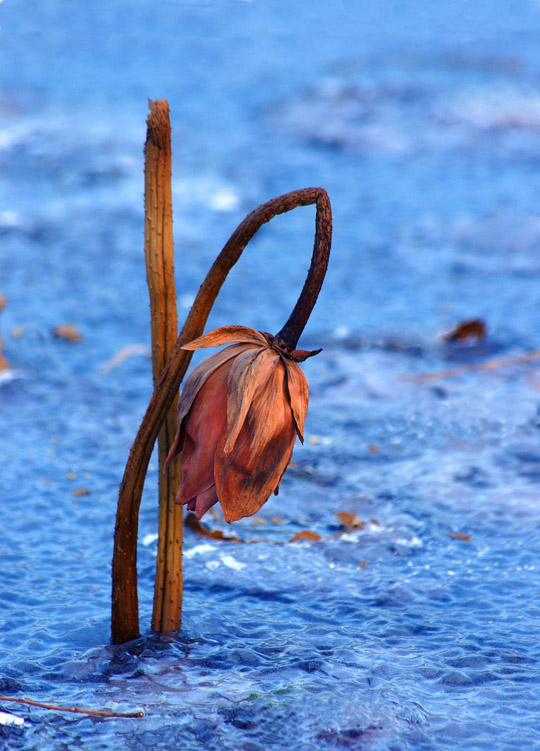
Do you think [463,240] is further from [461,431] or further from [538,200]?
[461,431]

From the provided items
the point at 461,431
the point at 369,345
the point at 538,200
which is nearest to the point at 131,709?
the point at 461,431

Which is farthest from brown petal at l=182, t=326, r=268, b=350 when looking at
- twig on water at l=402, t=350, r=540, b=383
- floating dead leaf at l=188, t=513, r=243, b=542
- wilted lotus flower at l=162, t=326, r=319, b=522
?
twig on water at l=402, t=350, r=540, b=383

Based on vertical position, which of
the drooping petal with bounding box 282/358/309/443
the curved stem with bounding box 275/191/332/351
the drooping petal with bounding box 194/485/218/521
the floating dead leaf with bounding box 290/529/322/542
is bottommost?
the floating dead leaf with bounding box 290/529/322/542

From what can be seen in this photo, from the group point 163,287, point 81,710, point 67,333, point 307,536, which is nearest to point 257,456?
point 163,287

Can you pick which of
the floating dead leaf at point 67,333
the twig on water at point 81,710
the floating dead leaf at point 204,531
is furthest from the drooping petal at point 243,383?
the floating dead leaf at point 67,333

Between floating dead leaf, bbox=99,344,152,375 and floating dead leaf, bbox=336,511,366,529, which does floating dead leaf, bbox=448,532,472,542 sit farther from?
floating dead leaf, bbox=99,344,152,375

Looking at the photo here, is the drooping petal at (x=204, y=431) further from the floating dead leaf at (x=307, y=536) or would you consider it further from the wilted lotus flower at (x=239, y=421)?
the floating dead leaf at (x=307, y=536)

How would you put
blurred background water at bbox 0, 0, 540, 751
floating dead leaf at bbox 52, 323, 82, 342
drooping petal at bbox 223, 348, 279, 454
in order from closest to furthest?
drooping petal at bbox 223, 348, 279, 454
blurred background water at bbox 0, 0, 540, 751
floating dead leaf at bbox 52, 323, 82, 342
